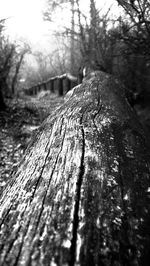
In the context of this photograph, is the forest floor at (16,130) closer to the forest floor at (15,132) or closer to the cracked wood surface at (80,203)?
the forest floor at (15,132)

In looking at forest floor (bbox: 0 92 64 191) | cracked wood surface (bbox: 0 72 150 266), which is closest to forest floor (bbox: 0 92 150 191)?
forest floor (bbox: 0 92 64 191)

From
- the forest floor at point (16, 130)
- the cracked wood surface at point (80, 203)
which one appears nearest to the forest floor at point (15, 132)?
the forest floor at point (16, 130)

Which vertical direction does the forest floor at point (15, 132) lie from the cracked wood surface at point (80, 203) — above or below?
below

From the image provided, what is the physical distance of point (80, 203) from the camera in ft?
2.76

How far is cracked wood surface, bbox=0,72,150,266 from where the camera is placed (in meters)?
0.67

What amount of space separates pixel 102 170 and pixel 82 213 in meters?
0.27

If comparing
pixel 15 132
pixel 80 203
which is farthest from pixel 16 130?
pixel 80 203

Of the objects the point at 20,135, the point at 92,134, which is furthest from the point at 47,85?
the point at 92,134

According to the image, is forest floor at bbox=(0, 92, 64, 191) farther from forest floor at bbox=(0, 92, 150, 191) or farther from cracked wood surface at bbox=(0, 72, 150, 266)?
cracked wood surface at bbox=(0, 72, 150, 266)

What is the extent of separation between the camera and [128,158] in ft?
3.75

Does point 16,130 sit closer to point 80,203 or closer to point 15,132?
point 15,132

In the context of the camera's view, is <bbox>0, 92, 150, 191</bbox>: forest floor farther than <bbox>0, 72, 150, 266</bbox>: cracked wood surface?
Yes

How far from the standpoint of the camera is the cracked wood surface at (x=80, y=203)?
67 cm

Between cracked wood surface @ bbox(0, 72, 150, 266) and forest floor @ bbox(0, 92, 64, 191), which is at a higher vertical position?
cracked wood surface @ bbox(0, 72, 150, 266)
